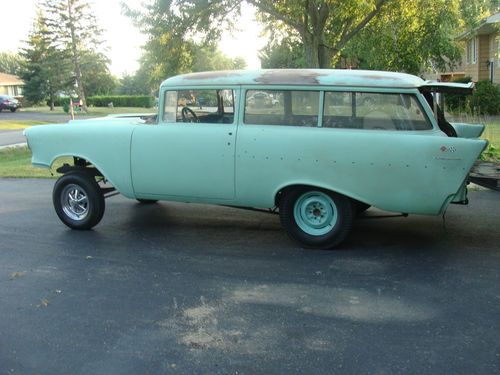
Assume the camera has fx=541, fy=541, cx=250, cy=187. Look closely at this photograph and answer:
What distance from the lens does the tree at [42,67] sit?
4931cm

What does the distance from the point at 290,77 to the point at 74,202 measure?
3.19 meters

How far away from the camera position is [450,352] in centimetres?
360

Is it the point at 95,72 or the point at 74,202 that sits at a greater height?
the point at 95,72

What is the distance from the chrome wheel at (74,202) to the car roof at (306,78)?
1768mm

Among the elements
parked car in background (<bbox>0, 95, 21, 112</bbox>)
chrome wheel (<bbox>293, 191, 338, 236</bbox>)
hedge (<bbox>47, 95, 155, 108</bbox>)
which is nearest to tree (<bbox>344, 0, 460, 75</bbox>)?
chrome wheel (<bbox>293, 191, 338, 236</bbox>)

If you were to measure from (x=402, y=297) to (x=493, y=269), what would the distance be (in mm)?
1219

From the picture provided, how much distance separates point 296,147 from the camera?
18.5 feet

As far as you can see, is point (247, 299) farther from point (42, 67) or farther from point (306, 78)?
point (42, 67)

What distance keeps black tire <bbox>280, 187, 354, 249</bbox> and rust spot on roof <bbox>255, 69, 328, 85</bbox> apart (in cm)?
114

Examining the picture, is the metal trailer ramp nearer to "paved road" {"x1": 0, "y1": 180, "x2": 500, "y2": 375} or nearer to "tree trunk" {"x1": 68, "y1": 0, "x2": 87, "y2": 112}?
"paved road" {"x1": 0, "y1": 180, "x2": 500, "y2": 375}

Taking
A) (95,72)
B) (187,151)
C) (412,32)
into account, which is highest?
(95,72)

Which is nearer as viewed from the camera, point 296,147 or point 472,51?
point 296,147

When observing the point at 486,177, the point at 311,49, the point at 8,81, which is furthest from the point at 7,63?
the point at 486,177

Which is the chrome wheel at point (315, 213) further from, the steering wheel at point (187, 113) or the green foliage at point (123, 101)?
the green foliage at point (123, 101)
